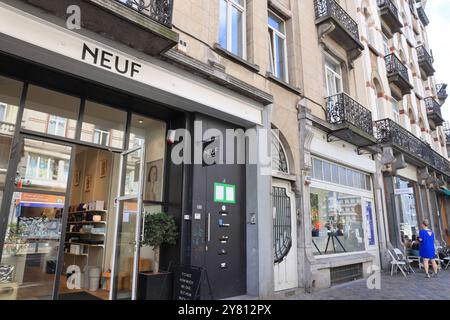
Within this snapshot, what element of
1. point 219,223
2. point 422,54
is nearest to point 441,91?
point 422,54

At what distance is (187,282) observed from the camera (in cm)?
545

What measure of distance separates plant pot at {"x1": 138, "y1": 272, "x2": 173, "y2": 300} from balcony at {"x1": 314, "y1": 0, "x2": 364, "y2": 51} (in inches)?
346

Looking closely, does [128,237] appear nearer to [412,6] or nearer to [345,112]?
[345,112]

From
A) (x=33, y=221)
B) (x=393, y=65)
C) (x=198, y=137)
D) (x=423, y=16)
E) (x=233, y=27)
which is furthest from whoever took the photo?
(x=423, y=16)

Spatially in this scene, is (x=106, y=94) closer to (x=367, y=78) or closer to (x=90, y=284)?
(x=90, y=284)

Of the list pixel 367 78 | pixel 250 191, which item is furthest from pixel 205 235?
pixel 367 78

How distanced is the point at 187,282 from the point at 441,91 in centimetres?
2676

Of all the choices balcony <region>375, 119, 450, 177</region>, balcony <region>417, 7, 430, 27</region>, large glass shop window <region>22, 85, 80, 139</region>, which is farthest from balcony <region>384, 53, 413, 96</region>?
→ large glass shop window <region>22, 85, 80, 139</region>

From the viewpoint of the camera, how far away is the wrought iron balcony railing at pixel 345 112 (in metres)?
9.77

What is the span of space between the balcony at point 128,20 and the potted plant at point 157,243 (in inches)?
119

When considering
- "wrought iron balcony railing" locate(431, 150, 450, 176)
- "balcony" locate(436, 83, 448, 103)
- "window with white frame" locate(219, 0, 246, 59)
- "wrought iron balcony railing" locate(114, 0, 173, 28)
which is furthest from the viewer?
"balcony" locate(436, 83, 448, 103)

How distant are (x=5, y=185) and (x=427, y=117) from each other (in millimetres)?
22564

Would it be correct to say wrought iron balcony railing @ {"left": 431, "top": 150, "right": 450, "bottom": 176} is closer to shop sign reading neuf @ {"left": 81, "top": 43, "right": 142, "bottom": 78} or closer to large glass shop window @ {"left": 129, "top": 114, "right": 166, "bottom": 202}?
large glass shop window @ {"left": 129, "top": 114, "right": 166, "bottom": 202}

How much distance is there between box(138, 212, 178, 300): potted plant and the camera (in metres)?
5.65
